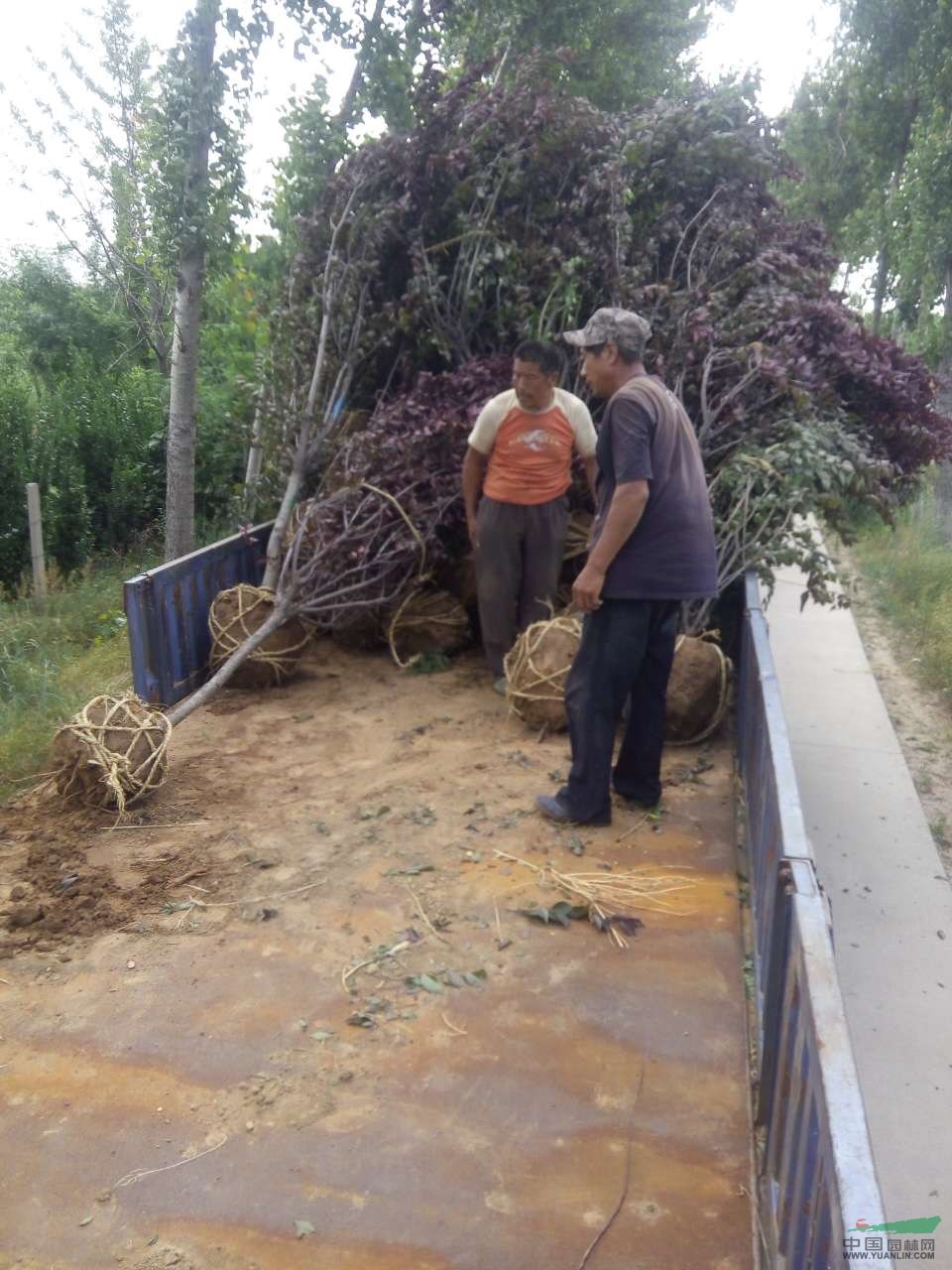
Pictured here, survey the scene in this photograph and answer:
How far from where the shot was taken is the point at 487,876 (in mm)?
3795

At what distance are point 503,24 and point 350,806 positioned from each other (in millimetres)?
8074

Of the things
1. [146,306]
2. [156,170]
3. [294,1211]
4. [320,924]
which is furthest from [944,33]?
[294,1211]

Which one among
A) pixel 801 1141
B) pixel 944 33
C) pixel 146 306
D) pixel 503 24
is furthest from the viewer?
pixel 146 306

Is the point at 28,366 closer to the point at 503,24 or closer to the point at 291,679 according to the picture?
the point at 503,24

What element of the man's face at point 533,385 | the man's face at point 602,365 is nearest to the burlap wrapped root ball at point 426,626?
the man's face at point 533,385

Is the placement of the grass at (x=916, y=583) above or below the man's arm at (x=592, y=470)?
below

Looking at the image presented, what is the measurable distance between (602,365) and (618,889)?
6.27ft

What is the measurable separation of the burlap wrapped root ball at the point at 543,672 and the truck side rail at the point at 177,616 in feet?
5.85

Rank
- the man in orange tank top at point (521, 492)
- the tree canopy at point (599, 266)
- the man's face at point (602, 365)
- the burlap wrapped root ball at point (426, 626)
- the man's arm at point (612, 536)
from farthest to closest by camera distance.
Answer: the burlap wrapped root ball at point (426, 626) < the tree canopy at point (599, 266) < the man in orange tank top at point (521, 492) < the man's face at point (602, 365) < the man's arm at point (612, 536)

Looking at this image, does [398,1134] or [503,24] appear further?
[503,24]

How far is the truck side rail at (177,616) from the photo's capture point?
5262 mm

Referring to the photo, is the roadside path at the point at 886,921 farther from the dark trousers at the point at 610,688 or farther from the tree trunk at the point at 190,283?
the tree trunk at the point at 190,283

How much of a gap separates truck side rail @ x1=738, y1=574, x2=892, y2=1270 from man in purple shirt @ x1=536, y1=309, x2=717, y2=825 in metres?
0.84

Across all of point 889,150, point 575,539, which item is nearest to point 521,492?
point 575,539
